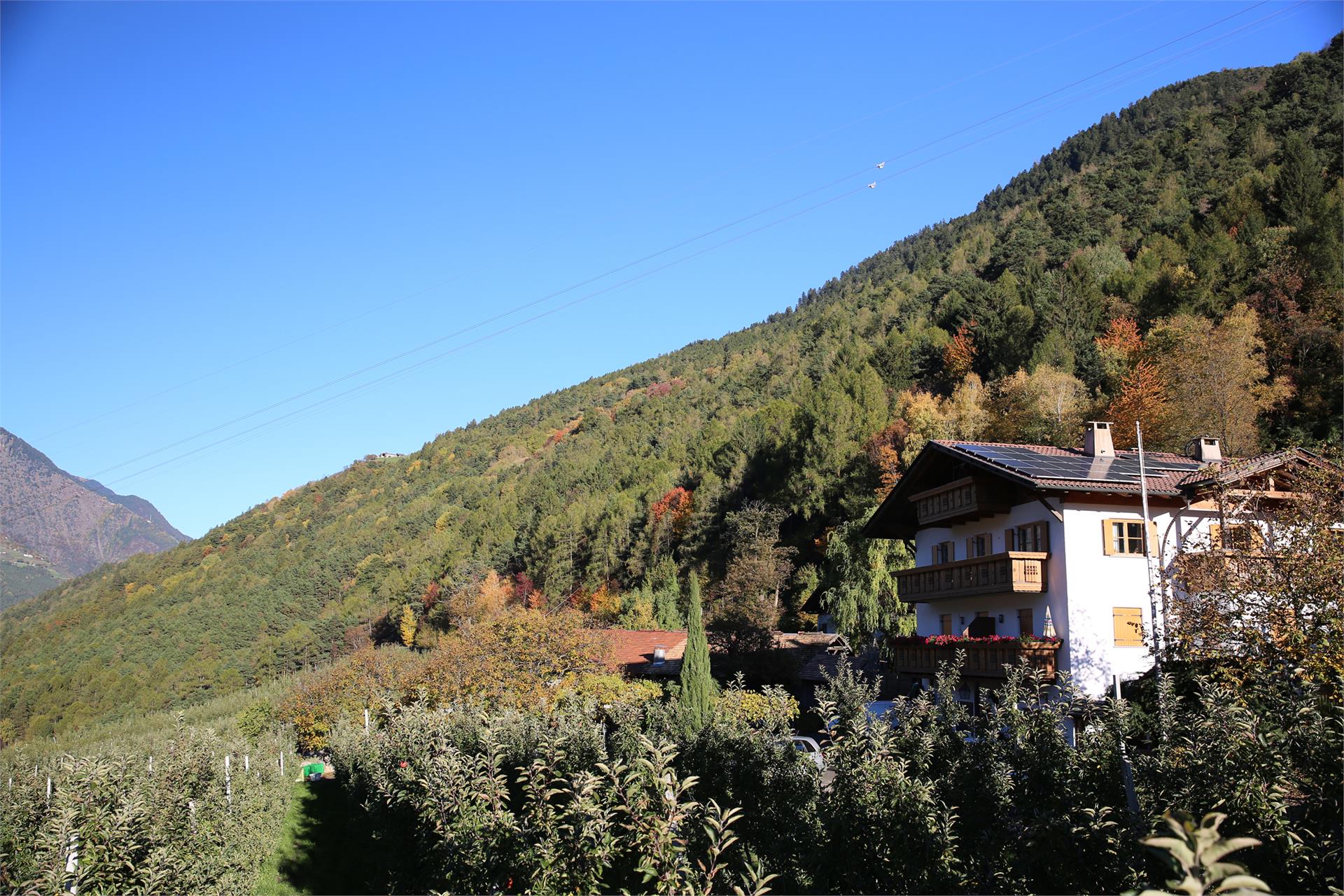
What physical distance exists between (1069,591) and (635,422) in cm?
Answer: 11539

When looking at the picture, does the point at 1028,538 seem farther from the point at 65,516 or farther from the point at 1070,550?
the point at 65,516

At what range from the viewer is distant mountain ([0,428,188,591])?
41.1 m

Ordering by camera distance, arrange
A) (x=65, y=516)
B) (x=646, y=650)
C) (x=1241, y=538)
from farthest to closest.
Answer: (x=646, y=650)
(x=65, y=516)
(x=1241, y=538)

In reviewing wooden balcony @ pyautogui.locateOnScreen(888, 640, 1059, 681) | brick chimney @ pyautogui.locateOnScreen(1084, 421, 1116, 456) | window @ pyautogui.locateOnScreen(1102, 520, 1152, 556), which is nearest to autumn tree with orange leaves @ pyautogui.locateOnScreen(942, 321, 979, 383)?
brick chimney @ pyautogui.locateOnScreen(1084, 421, 1116, 456)

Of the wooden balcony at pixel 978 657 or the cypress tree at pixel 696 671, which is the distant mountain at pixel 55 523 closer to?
the cypress tree at pixel 696 671

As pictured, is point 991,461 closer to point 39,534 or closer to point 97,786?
point 97,786

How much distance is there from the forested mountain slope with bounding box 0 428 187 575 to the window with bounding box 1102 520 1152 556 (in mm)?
37394

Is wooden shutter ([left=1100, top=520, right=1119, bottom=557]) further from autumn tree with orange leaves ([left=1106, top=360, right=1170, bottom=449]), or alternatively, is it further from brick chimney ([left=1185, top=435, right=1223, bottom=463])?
autumn tree with orange leaves ([left=1106, top=360, right=1170, bottom=449])

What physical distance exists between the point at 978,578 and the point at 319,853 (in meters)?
24.1

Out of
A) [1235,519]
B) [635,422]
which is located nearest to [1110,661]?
[1235,519]

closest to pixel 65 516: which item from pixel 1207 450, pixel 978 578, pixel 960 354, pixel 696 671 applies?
pixel 696 671

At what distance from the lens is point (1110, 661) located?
28.5m

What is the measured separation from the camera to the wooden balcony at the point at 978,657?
28.0 metres

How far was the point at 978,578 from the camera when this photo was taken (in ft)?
105
